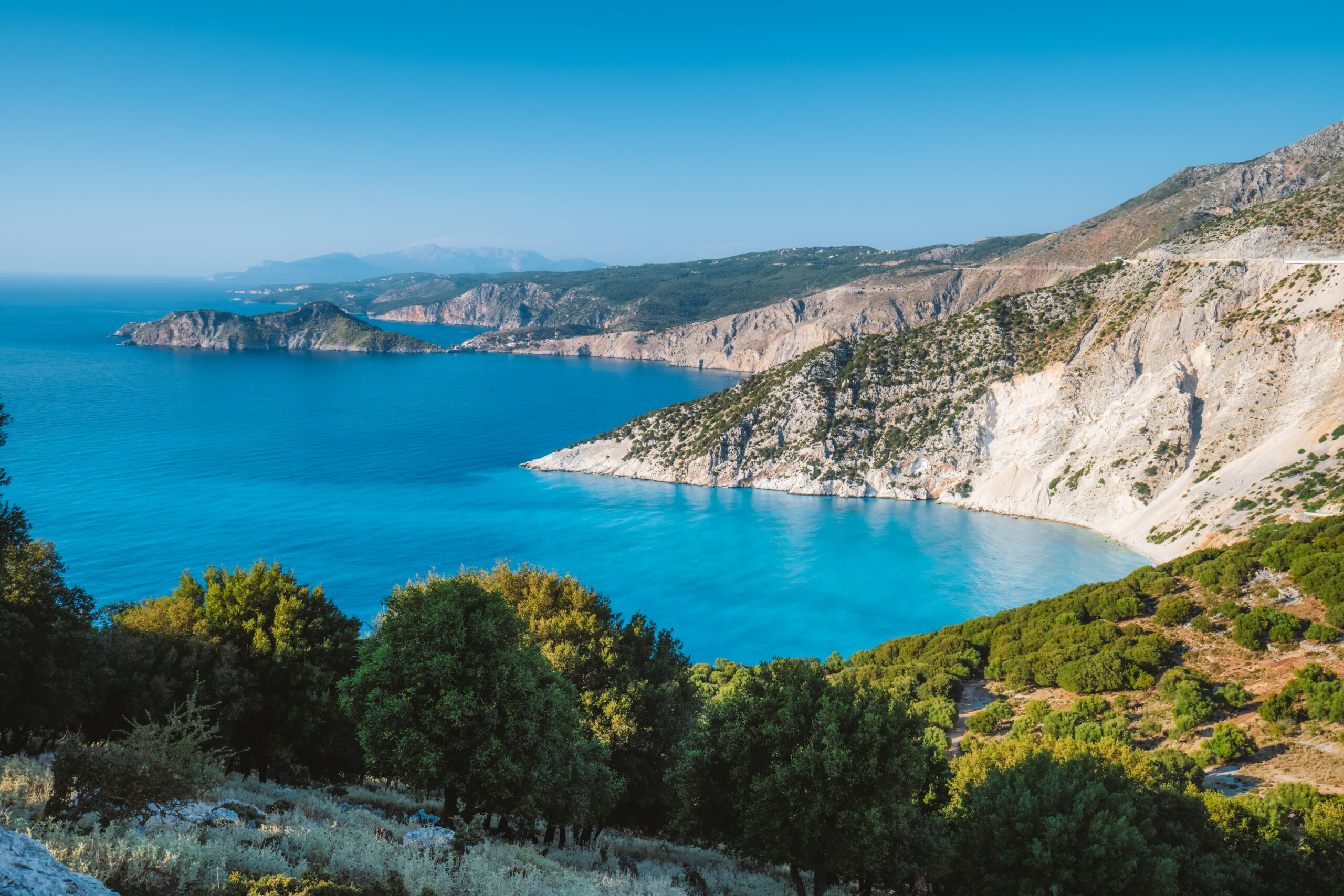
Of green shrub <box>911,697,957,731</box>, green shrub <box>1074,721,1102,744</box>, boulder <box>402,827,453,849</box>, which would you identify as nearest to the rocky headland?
green shrub <box>911,697,957,731</box>

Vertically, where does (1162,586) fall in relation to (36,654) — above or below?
below

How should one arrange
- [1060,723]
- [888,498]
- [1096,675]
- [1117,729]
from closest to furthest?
[1117,729] < [1060,723] < [1096,675] < [888,498]

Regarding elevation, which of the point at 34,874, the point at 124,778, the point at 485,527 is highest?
the point at 34,874

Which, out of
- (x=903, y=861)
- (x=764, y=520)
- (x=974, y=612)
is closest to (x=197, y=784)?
(x=903, y=861)

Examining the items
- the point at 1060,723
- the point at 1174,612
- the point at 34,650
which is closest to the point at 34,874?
the point at 34,650

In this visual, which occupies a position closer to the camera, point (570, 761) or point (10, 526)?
point (570, 761)

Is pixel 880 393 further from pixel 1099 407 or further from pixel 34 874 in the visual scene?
pixel 34 874

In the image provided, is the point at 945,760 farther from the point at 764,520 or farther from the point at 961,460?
the point at 961,460

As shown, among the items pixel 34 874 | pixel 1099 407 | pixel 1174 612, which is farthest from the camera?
pixel 1099 407
